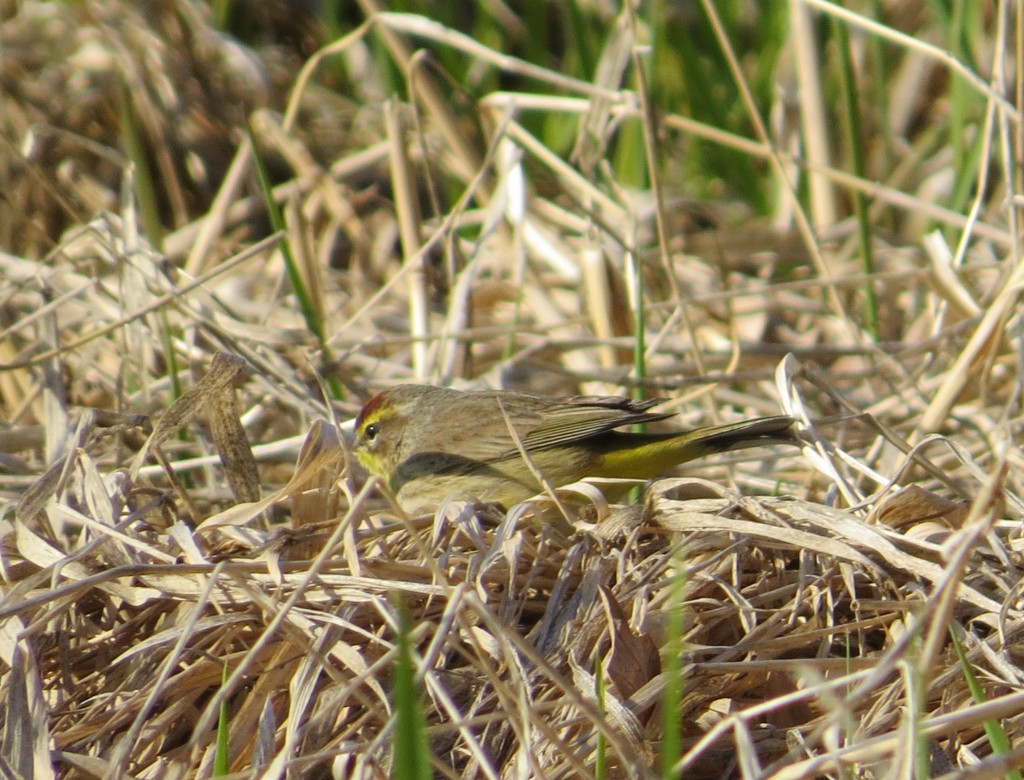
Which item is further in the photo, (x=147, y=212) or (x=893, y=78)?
(x=893, y=78)

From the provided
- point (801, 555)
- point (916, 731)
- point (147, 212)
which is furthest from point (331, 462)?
point (147, 212)

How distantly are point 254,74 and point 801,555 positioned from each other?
148 inches

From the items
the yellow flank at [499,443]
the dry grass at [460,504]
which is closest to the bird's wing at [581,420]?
the yellow flank at [499,443]

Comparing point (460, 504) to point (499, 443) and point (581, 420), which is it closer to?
point (581, 420)

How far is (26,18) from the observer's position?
522cm

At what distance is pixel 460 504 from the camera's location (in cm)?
242

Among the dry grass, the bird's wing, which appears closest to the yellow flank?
the bird's wing

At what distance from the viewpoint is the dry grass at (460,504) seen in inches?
78.2

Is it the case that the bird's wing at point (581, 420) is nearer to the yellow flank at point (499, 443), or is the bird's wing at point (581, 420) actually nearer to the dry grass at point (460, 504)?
the yellow flank at point (499, 443)

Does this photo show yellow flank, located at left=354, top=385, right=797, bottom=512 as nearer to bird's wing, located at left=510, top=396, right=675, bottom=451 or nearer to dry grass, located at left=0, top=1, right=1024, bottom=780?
bird's wing, located at left=510, top=396, right=675, bottom=451

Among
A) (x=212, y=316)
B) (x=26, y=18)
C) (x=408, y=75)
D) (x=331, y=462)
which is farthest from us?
(x=26, y=18)

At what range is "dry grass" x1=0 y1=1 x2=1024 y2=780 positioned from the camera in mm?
1986

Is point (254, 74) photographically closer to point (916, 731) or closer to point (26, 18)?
point (26, 18)

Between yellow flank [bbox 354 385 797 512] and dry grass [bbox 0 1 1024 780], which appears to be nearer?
dry grass [bbox 0 1 1024 780]
